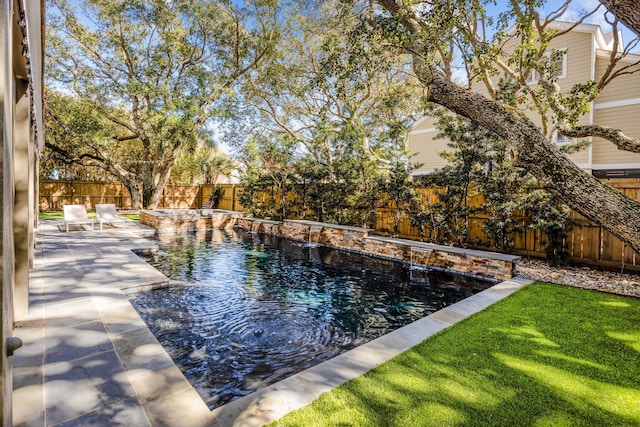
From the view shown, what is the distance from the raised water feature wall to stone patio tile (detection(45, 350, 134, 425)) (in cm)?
695

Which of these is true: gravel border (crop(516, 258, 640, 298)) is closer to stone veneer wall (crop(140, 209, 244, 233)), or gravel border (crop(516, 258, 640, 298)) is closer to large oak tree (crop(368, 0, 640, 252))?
large oak tree (crop(368, 0, 640, 252))

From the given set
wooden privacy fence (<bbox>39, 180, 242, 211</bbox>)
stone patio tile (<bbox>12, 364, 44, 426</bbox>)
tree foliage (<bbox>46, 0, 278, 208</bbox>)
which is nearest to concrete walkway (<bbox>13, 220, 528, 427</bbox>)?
stone patio tile (<bbox>12, 364, 44, 426</bbox>)

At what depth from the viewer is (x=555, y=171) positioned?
328 cm

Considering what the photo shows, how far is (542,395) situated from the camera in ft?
9.06

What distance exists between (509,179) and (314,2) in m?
11.6

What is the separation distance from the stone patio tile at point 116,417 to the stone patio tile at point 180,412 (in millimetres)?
63

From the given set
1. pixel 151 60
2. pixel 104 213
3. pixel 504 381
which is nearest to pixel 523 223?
pixel 504 381

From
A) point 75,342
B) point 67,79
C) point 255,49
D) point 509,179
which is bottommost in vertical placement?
point 75,342

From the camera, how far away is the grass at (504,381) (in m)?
2.47

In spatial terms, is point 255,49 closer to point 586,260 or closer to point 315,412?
point 586,260

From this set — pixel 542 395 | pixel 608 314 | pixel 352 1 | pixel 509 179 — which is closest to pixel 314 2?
pixel 352 1

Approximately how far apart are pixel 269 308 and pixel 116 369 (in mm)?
2425

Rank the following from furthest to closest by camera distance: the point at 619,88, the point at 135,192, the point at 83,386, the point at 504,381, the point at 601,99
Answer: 1. the point at 135,192
2. the point at 601,99
3. the point at 619,88
4. the point at 504,381
5. the point at 83,386

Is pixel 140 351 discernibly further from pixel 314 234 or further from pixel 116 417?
pixel 314 234
